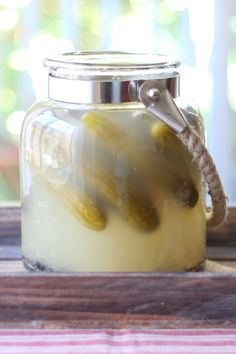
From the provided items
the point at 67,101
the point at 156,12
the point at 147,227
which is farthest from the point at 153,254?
the point at 156,12

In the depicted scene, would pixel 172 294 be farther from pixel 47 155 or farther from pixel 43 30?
pixel 43 30

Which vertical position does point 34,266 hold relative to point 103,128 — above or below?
below

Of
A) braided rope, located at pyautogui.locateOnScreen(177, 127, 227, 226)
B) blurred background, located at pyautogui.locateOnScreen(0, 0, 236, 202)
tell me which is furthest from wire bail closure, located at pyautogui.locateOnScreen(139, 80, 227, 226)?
blurred background, located at pyautogui.locateOnScreen(0, 0, 236, 202)

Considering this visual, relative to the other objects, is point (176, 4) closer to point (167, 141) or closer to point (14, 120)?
point (14, 120)

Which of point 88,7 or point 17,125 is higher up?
point 88,7

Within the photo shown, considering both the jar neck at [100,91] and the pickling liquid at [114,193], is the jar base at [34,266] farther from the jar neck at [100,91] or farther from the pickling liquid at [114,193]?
the jar neck at [100,91]

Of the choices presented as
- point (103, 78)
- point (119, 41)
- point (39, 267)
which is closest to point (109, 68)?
point (103, 78)
